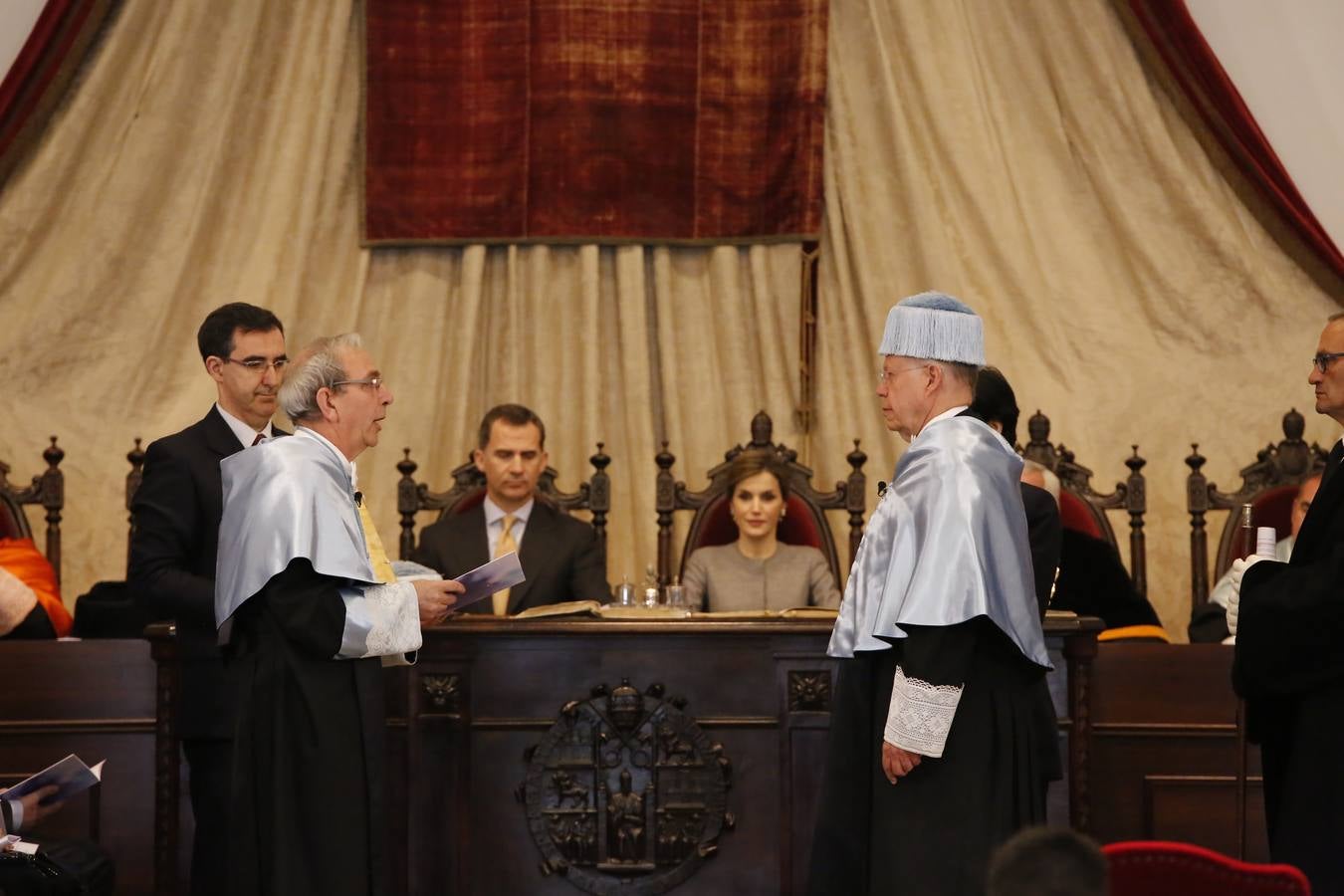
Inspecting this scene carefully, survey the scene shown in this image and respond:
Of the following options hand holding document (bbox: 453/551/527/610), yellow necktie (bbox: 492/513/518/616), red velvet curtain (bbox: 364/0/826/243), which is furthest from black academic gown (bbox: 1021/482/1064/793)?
red velvet curtain (bbox: 364/0/826/243)

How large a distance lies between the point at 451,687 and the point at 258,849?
4.32 ft

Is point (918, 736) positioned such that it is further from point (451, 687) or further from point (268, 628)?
point (451, 687)

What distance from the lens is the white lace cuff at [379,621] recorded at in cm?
347

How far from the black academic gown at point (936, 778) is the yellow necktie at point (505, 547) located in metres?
2.63

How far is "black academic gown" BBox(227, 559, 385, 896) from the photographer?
344cm

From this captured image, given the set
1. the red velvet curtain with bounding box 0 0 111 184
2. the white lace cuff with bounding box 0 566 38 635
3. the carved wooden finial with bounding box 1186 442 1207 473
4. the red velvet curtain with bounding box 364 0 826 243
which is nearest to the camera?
the white lace cuff with bounding box 0 566 38 635

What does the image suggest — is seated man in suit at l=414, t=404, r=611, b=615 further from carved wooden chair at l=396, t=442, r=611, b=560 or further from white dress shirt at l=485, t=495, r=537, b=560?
carved wooden chair at l=396, t=442, r=611, b=560

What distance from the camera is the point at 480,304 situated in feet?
25.1

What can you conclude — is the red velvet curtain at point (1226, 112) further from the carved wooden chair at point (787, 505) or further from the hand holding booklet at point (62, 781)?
the hand holding booklet at point (62, 781)

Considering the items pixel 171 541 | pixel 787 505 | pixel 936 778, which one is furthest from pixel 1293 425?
pixel 171 541

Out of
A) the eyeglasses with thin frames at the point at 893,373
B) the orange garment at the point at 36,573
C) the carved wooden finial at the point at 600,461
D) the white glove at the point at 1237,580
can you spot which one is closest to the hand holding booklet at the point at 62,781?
the eyeglasses with thin frames at the point at 893,373

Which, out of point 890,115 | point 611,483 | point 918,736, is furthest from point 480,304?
point 918,736

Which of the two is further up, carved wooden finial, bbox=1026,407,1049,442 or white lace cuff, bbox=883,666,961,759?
carved wooden finial, bbox=1026,407,1049,442

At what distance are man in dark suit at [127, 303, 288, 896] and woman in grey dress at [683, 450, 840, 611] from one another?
83.2 inches
